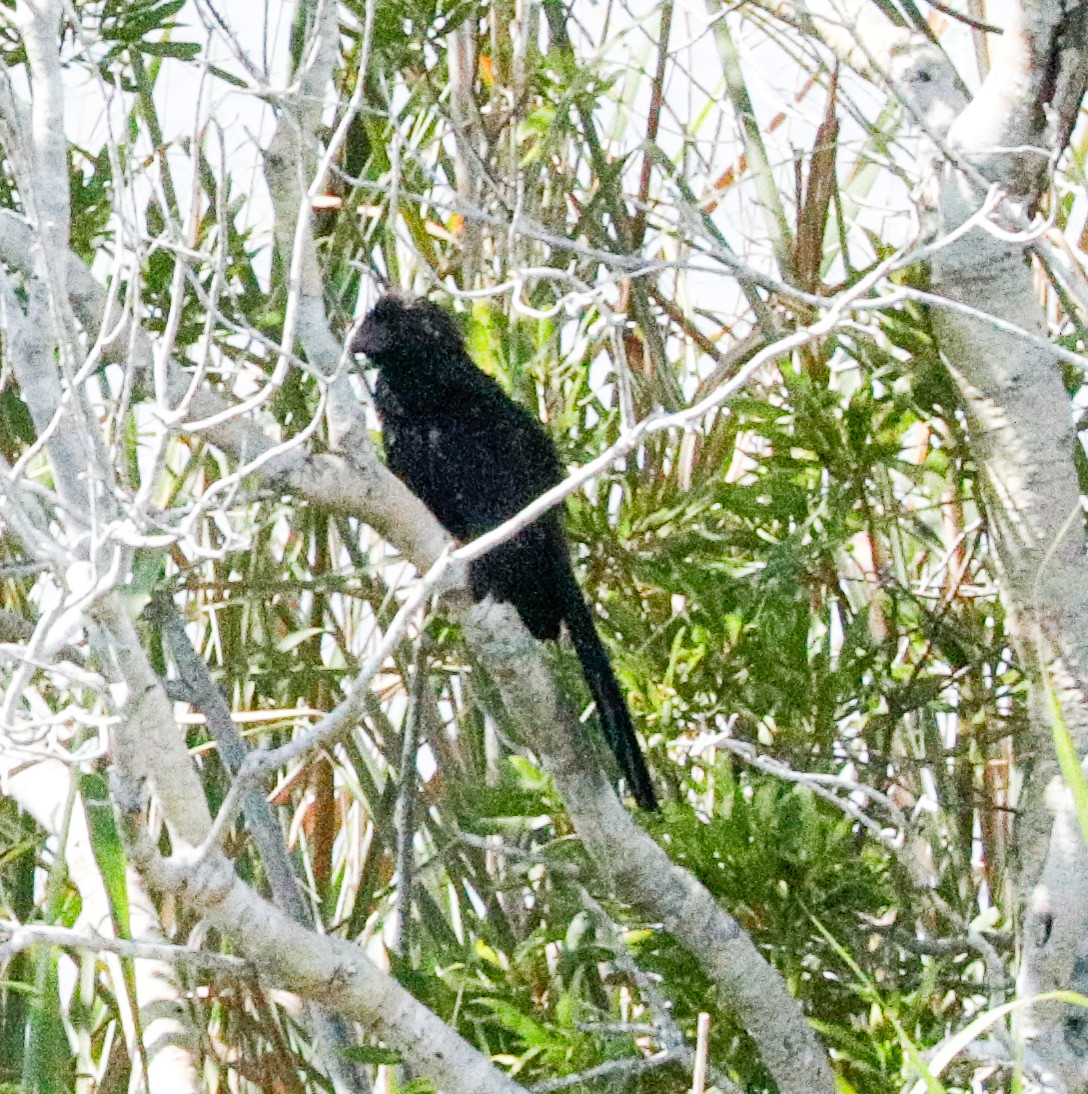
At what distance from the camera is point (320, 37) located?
1474 millimetres

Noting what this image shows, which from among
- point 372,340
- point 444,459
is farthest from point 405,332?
point 444,459

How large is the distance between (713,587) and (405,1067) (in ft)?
2.78

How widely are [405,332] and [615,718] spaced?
0.72m

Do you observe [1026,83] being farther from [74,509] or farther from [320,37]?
[74,509]

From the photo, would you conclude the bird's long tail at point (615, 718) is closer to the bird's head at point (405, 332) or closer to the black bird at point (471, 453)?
the black bird at point (471, 453)

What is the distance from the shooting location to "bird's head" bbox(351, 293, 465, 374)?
2301mm

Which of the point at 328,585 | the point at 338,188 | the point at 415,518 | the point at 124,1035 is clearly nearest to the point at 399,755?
the point at 328,585

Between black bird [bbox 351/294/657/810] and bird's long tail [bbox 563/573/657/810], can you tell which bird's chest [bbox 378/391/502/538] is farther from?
bird's long tail [bbox 563/573/657/810]

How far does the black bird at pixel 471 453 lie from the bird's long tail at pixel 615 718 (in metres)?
0.04

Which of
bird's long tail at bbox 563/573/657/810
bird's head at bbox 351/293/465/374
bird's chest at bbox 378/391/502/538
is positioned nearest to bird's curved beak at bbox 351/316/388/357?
bird's head at bbox 351/293/465/374

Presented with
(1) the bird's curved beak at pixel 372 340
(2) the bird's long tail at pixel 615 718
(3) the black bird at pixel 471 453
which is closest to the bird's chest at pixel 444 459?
(3) the black bird at pixel 471 453

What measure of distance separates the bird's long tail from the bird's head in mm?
579

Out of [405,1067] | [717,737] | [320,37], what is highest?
[320,37]

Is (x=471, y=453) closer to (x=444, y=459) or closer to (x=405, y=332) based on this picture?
(x=444, y=459)
